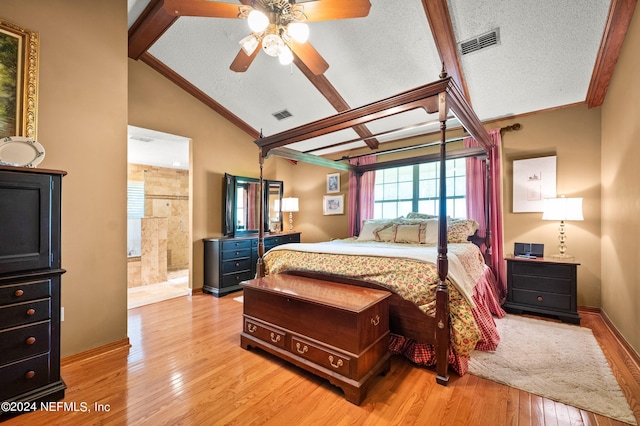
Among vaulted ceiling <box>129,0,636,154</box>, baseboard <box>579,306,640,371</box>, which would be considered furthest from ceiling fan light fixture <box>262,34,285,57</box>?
baseboard <box>579,306,640,371</box>

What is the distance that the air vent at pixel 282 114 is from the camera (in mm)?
4248

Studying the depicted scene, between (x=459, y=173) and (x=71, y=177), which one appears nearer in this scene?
(x=71, y=177)

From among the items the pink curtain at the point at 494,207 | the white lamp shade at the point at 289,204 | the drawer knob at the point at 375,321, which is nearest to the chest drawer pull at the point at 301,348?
the drawer knob at the point at 375,321

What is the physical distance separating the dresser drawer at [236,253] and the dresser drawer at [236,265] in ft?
0.20

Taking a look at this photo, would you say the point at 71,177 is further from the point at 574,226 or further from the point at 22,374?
the point at 574,226

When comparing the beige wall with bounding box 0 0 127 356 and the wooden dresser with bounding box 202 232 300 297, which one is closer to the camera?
the beige wall with bounding box 0 0 127 356

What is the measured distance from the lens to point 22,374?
5.36ft

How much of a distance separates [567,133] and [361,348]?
3683mm

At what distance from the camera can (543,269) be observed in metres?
3.06

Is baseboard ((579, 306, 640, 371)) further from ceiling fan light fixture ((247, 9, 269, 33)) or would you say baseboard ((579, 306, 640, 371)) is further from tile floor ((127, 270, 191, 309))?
tile floor ((127, 270, 191, 309))

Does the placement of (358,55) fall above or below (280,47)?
above

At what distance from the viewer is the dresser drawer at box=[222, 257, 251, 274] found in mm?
4138

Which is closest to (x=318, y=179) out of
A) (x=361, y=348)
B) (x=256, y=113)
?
(x=256, y=113)

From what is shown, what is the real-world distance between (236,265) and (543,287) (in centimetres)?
401
